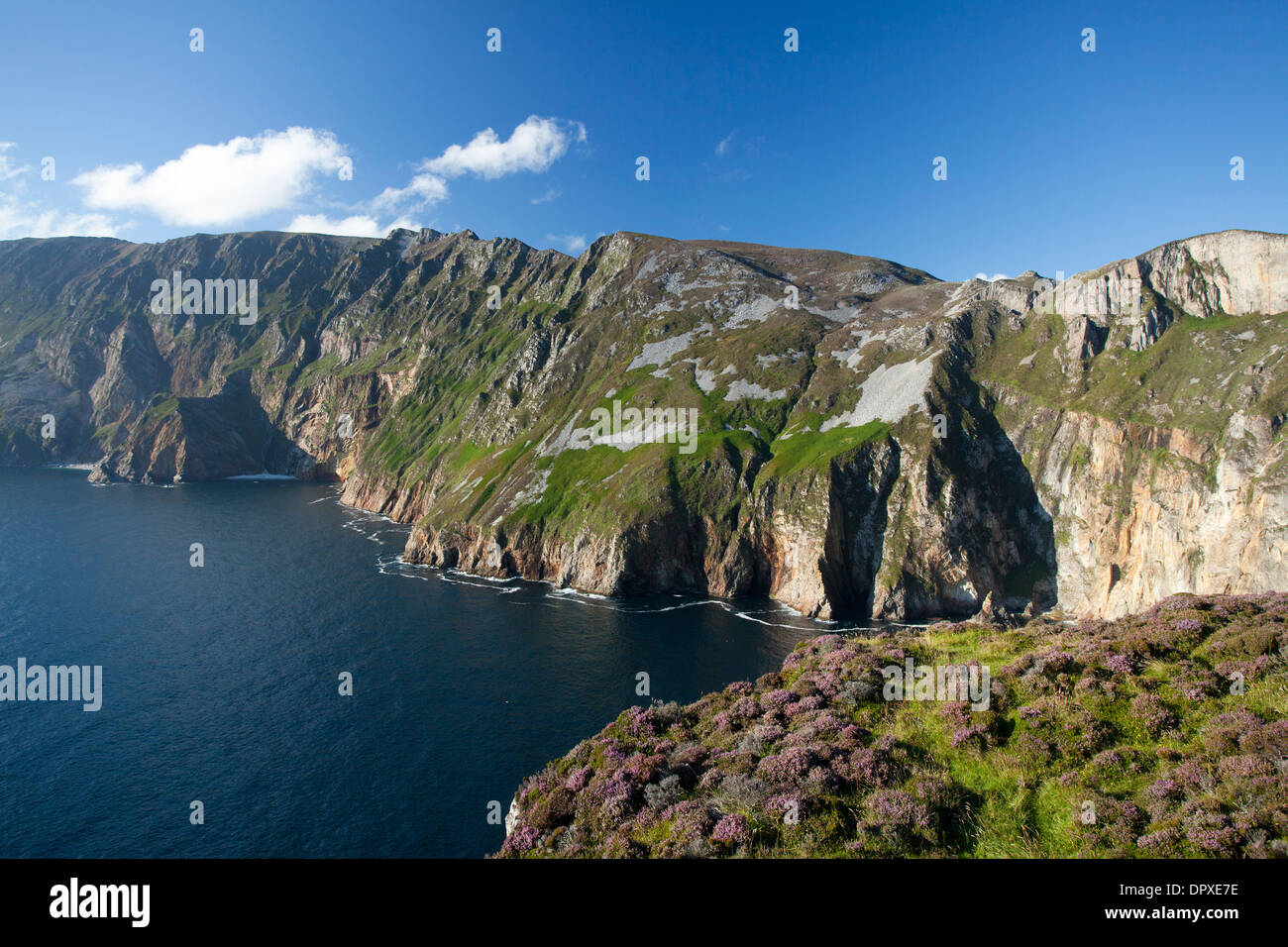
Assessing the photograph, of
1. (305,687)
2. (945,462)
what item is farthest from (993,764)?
(945,462)

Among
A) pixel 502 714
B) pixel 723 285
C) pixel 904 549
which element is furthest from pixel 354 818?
pixel 723 285

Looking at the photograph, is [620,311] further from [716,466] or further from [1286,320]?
[1286,320]

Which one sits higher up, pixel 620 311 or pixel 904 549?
pixel 620 311

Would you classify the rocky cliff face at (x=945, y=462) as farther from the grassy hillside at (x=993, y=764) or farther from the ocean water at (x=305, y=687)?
the grassy hillside at (x=993, y=764)

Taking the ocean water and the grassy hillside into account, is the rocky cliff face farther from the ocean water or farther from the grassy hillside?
the grassy hillside

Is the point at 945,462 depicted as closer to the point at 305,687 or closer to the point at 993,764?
the point at 993,764

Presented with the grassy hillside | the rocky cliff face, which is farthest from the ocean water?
the grassy hillside

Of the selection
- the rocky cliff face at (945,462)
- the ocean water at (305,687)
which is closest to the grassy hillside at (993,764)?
the ocean water at (305,687)
